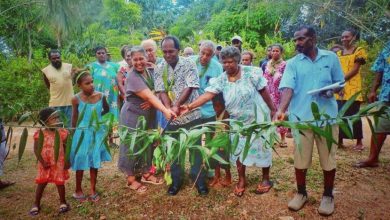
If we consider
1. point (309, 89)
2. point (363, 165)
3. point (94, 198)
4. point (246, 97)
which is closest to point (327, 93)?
point (309, 89)

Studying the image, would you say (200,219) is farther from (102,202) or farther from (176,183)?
(102,202)

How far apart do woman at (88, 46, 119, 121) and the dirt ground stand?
1.58 m

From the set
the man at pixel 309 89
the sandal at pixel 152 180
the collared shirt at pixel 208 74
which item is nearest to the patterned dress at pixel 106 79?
the sandal at pixel 152 180

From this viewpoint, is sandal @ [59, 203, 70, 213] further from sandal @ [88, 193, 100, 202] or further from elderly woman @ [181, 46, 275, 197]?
elderly woman @ [181, 46, 275, 197]

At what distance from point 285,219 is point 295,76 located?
1.27 meters

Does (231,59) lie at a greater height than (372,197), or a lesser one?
greater

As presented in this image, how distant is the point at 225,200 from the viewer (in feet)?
10.8

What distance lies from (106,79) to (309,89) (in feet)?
10.8

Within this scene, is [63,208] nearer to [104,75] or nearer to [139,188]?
[139,188]

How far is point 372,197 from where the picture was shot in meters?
3.17

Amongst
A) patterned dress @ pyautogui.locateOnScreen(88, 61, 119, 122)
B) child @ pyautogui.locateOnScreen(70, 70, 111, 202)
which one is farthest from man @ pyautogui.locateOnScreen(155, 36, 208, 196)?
patterned dress @ pyautogui.locateOnScreen(88, 61, 119, 122)

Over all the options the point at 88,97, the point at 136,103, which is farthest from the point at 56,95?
the point at 136,103

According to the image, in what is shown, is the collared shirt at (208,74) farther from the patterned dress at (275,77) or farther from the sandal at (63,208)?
the sandal at (63,208)

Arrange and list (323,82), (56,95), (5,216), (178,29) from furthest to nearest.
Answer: (178,29)
(56,95)
(5,216)
(323,82)
